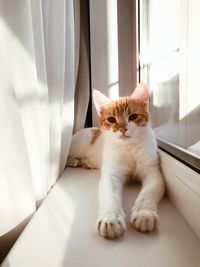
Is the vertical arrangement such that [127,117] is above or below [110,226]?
above

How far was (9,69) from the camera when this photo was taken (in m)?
0.51

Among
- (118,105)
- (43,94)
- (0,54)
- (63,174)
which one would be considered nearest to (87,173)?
(63,174)

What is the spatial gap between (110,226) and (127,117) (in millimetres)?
453

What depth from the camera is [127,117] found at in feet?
2.91

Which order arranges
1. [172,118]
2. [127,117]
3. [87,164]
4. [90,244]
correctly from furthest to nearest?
[87,164], [172,118], [127,117], [90,244]

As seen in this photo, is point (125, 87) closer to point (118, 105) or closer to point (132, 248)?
point (118, 105)

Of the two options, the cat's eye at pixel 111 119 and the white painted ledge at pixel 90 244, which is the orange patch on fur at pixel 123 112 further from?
the white painted ledge at pixel 90 244

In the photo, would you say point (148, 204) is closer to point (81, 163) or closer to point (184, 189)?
point (184, 189)

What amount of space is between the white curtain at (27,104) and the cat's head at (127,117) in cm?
18

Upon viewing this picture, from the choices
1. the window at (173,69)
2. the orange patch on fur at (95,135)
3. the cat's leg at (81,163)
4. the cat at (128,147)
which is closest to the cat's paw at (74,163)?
the cat's leg at (81,163)

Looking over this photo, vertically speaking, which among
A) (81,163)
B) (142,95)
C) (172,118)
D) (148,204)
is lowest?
(81,163)

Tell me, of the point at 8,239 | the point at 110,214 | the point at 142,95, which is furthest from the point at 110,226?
the point at 142,95

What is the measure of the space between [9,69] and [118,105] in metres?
0.48

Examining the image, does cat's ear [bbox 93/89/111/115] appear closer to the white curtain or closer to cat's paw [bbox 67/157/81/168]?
the white curtain
